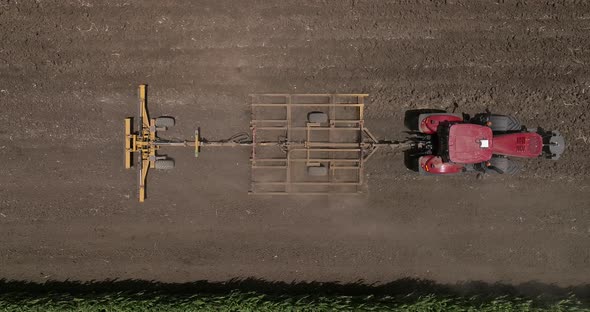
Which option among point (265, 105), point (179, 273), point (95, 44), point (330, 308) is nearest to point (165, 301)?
point (179, 273)

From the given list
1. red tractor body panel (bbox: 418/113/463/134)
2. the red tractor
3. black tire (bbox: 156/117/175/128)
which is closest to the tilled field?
black tire (bbox: 156/117/175/128)

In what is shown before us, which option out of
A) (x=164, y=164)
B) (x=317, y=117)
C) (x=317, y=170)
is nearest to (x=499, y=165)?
(x=317, y=170)

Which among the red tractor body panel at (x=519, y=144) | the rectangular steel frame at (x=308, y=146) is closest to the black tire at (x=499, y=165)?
the red tractor body panel at (x=519, y=144)

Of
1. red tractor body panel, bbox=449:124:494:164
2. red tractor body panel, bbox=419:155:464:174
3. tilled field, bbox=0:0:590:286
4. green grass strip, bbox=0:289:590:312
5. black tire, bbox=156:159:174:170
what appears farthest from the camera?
tilled field, bbox=0:0:590:286

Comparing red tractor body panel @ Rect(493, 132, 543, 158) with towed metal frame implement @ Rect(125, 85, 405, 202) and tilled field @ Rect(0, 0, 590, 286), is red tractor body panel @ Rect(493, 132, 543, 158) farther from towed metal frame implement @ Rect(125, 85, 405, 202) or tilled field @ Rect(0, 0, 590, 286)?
towed metal frame implement @ Rect(125, 85, 405, 202)

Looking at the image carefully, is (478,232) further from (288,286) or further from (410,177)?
(288,286)
